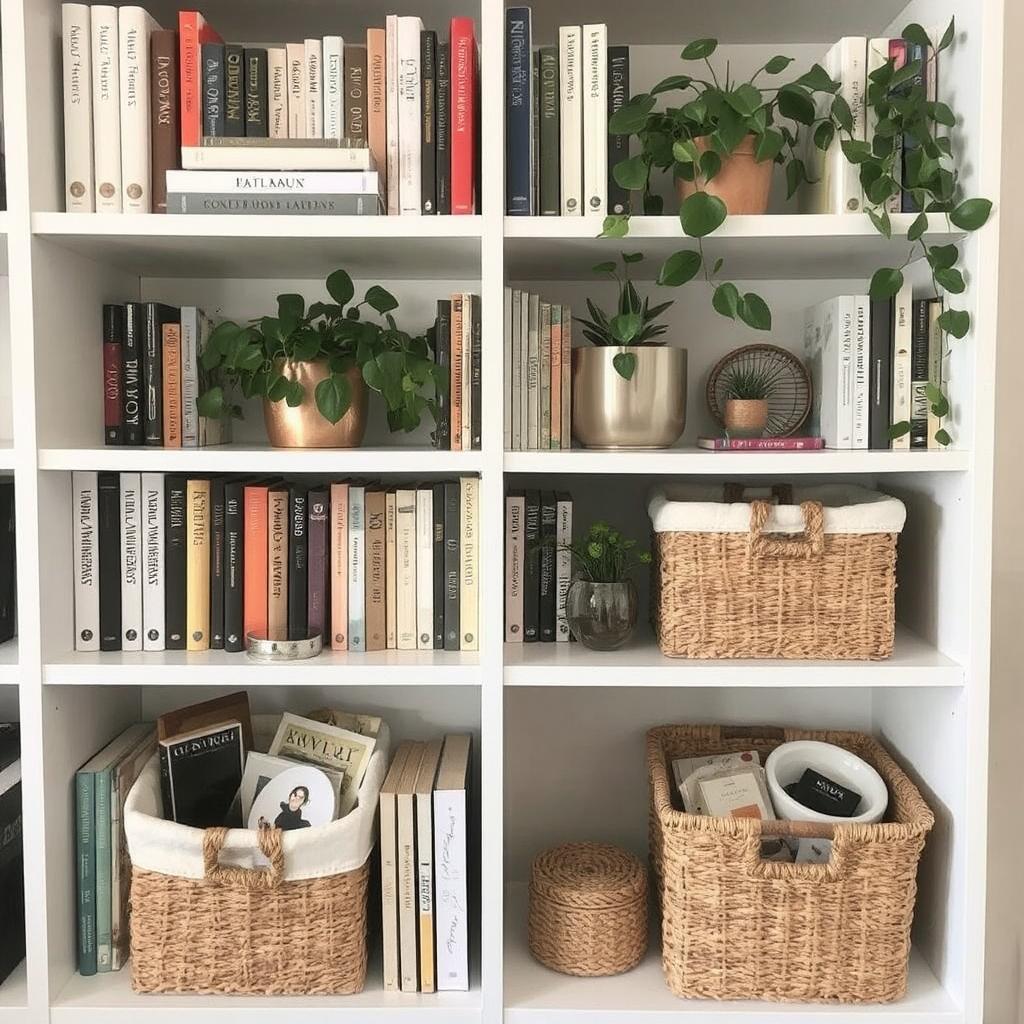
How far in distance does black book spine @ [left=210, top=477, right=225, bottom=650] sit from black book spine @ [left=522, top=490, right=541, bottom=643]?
0.42m

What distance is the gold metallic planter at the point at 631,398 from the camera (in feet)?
4.68

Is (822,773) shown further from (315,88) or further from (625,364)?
(315,88)

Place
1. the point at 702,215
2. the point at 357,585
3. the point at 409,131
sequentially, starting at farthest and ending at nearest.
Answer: the point at 357,585
the point at 409,131
the point at 702,215

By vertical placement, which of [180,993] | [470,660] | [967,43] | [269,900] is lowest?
[180,993]

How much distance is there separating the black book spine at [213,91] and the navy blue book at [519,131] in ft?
1.25

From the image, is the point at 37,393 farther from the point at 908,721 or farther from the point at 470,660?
the point at 908,721

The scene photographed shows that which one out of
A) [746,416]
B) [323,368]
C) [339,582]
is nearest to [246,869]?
[339,582]

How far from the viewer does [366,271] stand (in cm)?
159

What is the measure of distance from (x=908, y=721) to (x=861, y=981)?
0.37 metres

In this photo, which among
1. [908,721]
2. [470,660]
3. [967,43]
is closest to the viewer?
[967,43]

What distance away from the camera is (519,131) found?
134 cm

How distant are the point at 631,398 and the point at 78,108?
813mm

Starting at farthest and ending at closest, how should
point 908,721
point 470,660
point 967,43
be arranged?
point 908,721, point 470,660, point 967,43

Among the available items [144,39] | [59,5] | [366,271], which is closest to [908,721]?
[366,271]
